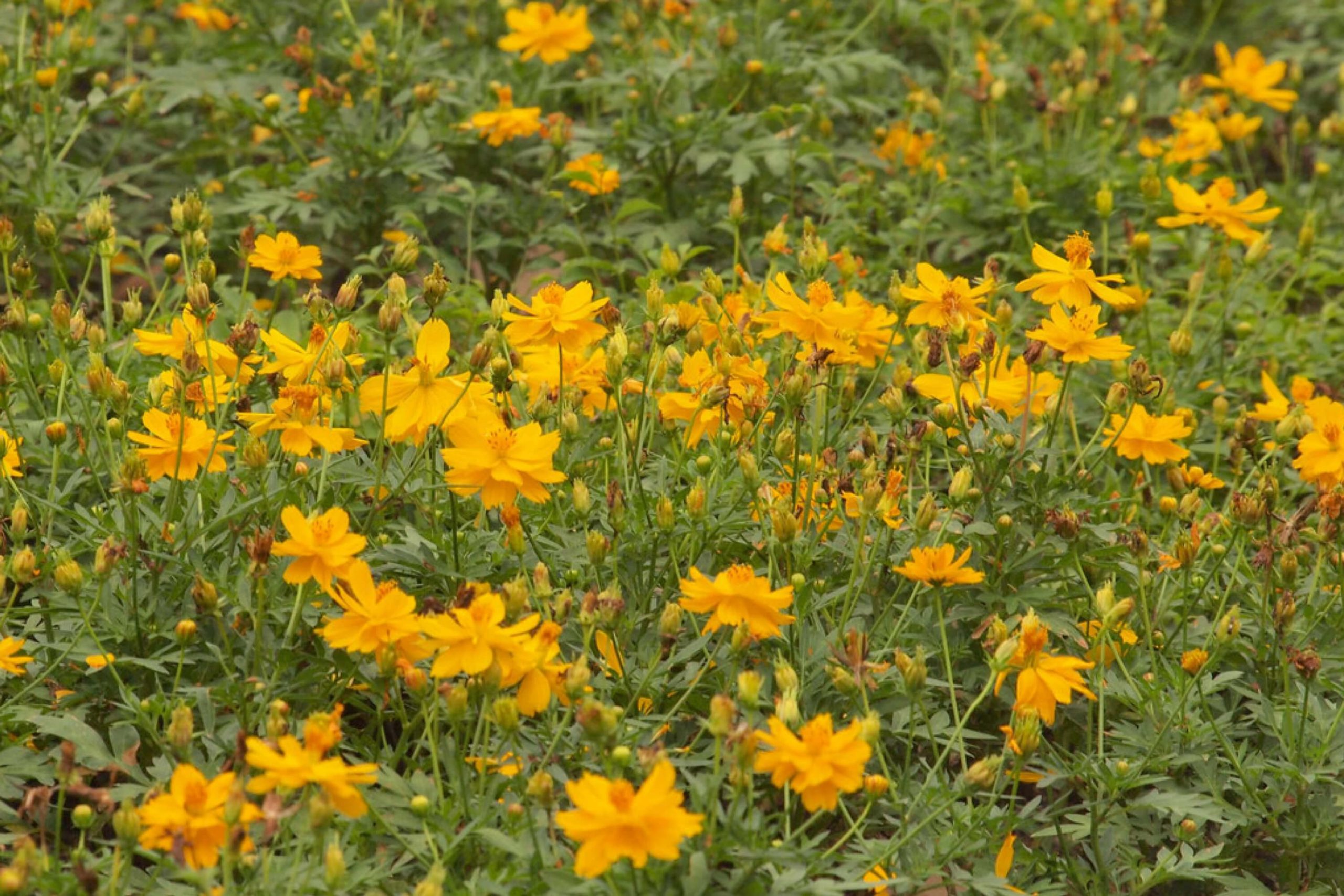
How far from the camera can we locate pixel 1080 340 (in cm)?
210

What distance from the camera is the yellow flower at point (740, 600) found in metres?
1.74

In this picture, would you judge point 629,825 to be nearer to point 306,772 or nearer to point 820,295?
point 306,772

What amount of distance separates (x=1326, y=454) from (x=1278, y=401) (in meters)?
0.50

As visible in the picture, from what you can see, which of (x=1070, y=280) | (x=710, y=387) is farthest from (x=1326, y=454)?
(x=710, y=387)

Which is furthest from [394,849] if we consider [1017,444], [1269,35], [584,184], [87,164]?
[1269,35]

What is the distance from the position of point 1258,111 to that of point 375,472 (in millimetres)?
3576

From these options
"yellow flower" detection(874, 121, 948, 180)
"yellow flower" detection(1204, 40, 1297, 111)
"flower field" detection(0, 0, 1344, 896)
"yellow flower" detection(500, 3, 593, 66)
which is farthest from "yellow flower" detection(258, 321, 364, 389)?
"yellow flower" detection(1204, 40, 1297, 111)

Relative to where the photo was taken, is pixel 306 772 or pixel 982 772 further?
pixel 982 772

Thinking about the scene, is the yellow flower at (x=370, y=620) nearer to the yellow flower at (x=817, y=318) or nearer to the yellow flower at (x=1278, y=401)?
the yellow flower at (x=817, y=318)

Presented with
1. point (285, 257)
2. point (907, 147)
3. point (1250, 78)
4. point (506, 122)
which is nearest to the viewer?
point (285, 257)

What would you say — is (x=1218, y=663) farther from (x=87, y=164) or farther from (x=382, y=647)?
(x=87, y=164)

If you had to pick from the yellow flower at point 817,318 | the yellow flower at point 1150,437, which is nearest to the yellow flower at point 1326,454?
the yellow flower at point 1150,437

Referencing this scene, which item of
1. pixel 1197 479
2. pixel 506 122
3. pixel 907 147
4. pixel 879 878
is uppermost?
pixel 506 122

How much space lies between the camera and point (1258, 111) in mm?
4750
